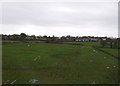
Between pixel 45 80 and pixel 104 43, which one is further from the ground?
pixel 104 43

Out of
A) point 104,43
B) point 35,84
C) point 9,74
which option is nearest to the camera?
point 35,84

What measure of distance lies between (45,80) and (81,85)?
266 inches

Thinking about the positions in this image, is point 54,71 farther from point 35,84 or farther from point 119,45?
point 119,45

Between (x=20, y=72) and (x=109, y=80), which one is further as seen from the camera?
(x=20, y=72)

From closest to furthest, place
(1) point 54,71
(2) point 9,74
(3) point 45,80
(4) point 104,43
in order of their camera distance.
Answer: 1. (3) point 45,80
2. (2) point 9,74
3. (1) point 54,71
4. (4) point 104,43

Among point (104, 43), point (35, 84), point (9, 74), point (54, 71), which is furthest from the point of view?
point (104, 43)

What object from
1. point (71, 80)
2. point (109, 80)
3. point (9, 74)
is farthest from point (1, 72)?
point (109, 80)

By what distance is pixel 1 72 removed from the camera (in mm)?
22219

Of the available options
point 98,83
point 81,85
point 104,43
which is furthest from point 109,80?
point 104,43

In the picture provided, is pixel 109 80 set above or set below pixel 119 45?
below

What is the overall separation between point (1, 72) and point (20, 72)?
421 cm

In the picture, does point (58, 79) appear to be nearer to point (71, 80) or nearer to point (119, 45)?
point (71, 80)

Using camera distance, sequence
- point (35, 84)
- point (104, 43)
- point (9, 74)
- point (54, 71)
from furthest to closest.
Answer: point (104, 43) → point (54, 71) → point (9, 74) → point (35, 84)

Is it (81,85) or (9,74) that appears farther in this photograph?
(9,74)
